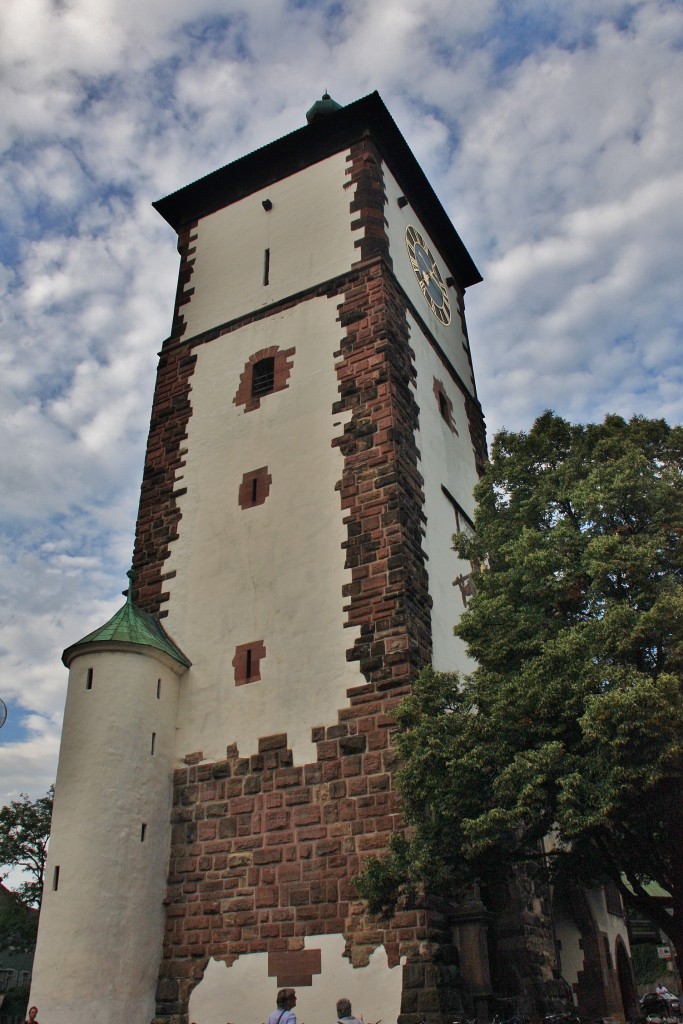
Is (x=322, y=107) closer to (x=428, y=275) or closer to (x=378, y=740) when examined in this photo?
(x=428, y=275)

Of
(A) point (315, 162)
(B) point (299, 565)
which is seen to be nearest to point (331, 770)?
(B) point (299, 565)

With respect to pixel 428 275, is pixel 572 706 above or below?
below

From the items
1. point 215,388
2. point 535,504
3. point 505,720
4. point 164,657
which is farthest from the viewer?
point 215,388

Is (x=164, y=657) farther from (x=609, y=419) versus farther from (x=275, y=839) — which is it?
(x=609, y=419)

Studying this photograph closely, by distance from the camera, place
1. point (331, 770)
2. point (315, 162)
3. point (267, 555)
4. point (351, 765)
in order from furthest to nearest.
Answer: point (315, 162) < point (267, 555) < point (331, 770) < point (351, 765)

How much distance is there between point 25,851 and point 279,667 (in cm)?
1757

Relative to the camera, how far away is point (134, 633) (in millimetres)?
12047

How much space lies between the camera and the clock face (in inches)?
668

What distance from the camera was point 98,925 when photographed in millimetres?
10008

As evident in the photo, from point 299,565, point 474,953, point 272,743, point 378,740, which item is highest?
point 299,565

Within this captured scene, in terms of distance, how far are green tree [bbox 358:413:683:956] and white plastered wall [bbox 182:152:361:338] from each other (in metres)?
7.46

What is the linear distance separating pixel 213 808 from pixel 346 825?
6.59 ft

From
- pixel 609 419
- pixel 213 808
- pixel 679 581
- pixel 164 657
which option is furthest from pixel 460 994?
pixel 609 419

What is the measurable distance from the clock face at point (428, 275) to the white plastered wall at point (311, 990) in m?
11.7
